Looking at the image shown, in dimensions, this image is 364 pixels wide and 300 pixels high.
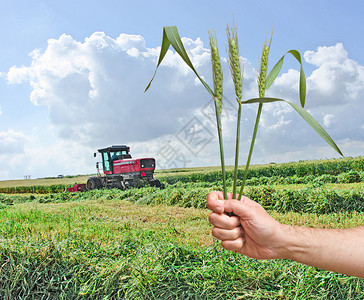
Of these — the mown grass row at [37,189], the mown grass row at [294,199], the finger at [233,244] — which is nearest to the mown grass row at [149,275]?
the finger at [233,244]

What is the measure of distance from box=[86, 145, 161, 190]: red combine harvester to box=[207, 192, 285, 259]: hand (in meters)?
10.2

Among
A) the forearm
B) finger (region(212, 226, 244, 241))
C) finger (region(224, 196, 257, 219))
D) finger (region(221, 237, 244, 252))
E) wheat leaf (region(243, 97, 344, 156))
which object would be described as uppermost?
wheat leaf (region(243, 97, 344, 156))

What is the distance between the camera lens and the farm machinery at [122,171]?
455 inches

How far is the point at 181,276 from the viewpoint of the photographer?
7.38 feet

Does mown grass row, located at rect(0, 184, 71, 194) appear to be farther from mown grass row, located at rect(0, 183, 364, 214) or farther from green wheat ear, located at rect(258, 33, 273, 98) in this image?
green wheat ear, located at rect(258, 33, 273, 98)

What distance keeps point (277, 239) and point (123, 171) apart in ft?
35.8

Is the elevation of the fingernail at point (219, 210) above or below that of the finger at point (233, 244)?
above

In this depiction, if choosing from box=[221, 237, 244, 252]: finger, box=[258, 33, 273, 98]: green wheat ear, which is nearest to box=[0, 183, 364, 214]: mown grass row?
box=[221, 237, 244, 252]: finger

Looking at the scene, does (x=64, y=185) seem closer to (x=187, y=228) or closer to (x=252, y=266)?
(x=187, y=228)

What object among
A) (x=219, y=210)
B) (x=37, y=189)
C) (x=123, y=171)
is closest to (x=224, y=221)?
(x=219, y=210)

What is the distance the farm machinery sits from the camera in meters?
11.6

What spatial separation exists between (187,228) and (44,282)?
257 centimetres

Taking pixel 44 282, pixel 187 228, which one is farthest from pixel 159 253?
pixel 187 228

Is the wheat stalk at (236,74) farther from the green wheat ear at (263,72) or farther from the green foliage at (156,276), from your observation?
the green foliage at (156,276)
